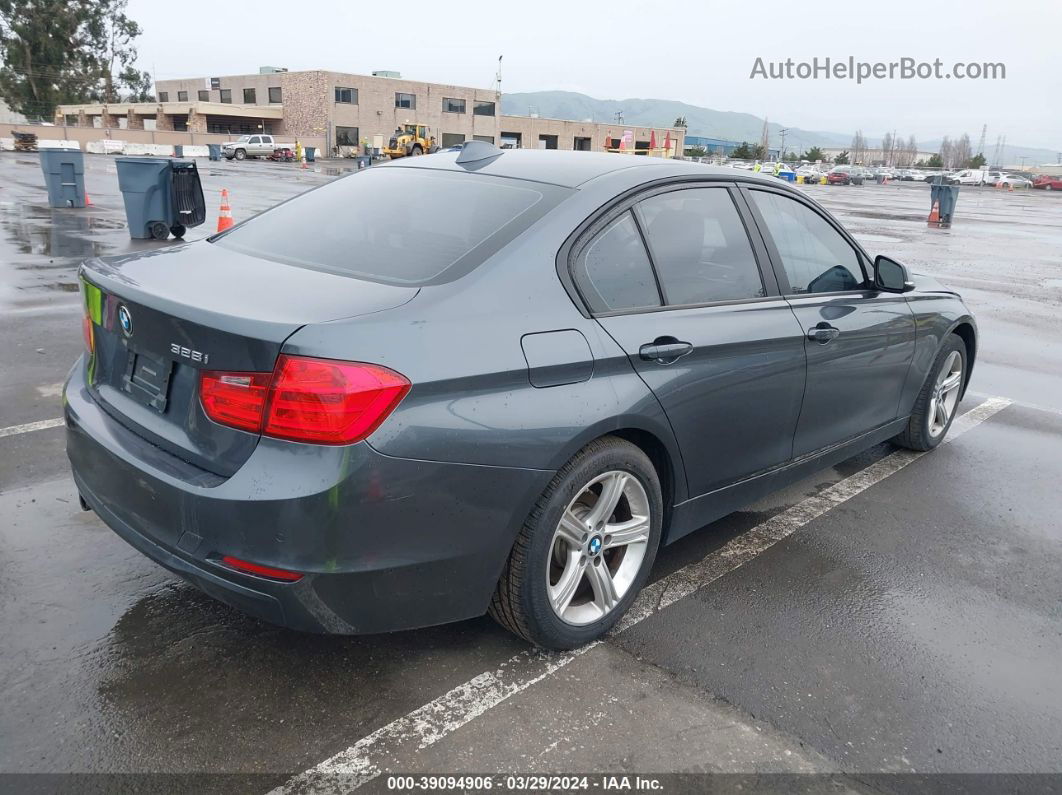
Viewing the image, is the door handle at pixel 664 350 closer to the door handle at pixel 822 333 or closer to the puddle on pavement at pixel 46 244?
the door handle at pixel 822 333

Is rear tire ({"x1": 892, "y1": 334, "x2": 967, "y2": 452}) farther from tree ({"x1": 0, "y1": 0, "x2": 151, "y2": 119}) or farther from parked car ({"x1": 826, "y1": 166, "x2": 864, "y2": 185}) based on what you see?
tree ({"x1": 0, "y1": 0, "x2": 151, "y2": 119})

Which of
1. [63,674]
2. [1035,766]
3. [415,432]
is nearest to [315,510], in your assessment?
[415,432]

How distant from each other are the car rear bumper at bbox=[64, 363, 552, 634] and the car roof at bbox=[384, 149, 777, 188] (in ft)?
4.18

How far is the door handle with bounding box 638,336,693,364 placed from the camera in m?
2.98

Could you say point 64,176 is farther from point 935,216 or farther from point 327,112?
point 327,112

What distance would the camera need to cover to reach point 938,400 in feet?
17.1

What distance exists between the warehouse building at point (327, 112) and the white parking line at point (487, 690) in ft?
217

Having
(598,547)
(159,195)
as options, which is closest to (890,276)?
(598,547)

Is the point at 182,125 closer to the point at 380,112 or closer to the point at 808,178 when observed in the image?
the point at 380,112

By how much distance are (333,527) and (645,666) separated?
1268mm

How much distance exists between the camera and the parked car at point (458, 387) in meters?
2.35

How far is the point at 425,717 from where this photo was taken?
2.62m

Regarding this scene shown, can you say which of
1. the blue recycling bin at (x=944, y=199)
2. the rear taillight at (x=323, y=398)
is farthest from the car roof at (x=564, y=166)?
the blue recycling bin at (x=944, y=199)

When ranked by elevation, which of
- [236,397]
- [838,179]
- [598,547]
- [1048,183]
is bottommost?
[1048,183]
